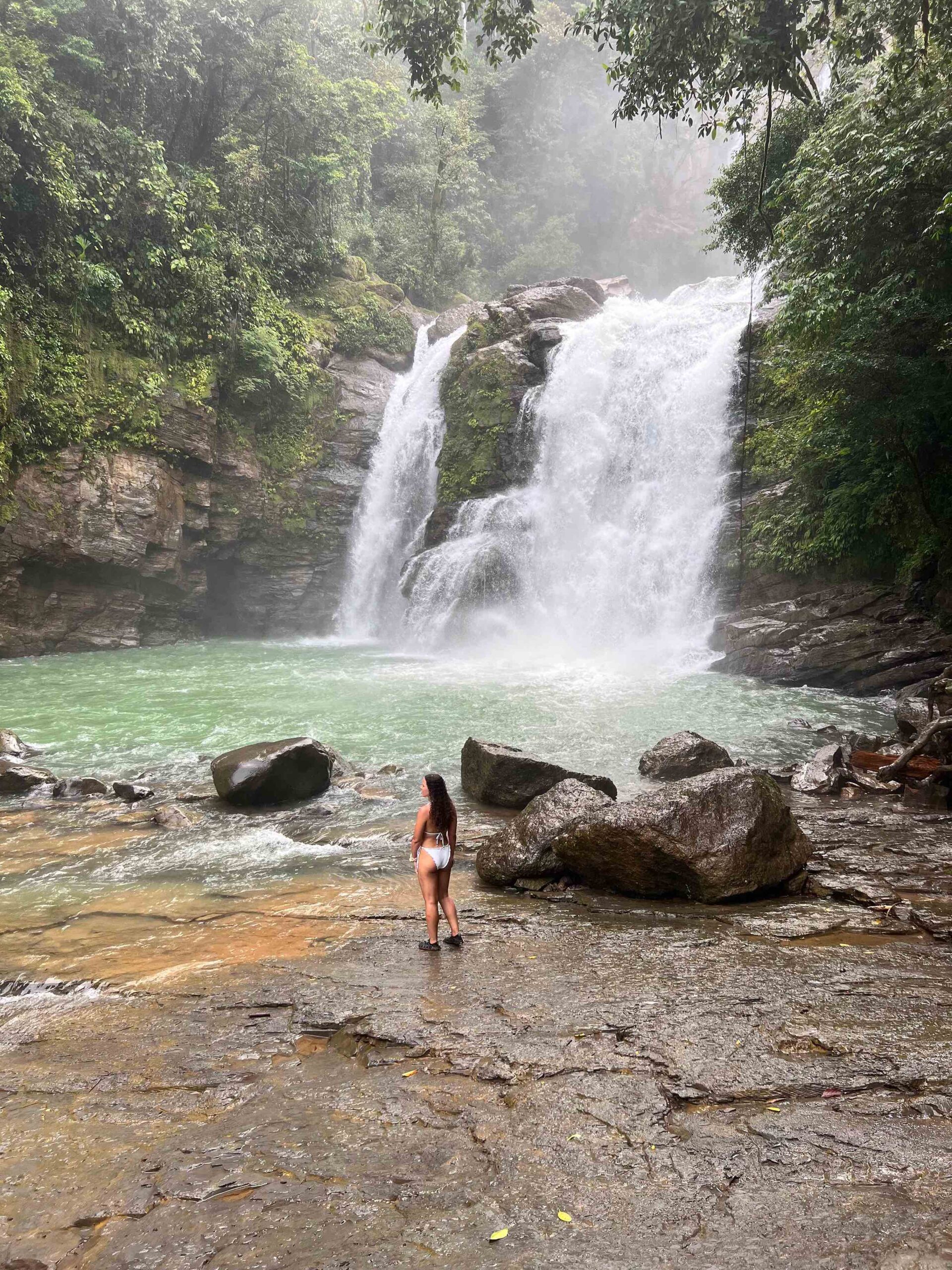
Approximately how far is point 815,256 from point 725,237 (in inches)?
260

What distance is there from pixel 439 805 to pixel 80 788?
5.74 meters

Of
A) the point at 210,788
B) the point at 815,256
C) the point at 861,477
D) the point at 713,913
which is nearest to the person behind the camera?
the point at 713,913

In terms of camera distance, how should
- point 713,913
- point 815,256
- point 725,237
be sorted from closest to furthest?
point 713,913, point 815,256, point 725,237

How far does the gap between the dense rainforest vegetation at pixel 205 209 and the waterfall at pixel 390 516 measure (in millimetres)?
2862

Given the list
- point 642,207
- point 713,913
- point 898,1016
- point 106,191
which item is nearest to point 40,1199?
point 898,1016

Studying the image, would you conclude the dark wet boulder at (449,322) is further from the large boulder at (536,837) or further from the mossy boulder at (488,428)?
the large boulder at (536,837)

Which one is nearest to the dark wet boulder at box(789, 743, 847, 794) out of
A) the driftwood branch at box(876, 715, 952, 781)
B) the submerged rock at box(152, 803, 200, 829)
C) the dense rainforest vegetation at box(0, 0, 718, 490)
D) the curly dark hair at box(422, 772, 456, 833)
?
the driftwood branch at box(876, 715, 952, 781)

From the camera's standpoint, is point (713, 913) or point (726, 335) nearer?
point (713, 913)

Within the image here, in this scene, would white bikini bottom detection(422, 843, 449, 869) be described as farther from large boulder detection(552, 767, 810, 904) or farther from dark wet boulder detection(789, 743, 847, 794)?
dark wet boulder detection(789, 743, 847, 794)

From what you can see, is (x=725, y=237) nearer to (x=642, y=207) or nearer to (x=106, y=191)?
(x=106, y=191)

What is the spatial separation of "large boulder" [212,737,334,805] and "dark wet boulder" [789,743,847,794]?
5349 millimetres

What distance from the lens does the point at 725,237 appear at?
18422mm

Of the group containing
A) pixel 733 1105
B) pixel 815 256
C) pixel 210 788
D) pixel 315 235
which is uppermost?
pixel 315 235

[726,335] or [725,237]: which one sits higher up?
[725,237]
